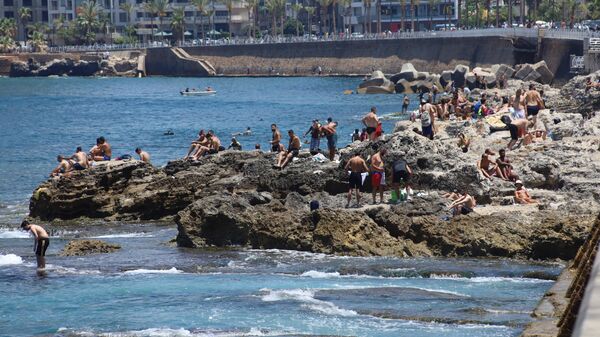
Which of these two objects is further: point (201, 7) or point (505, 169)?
point (201, 7)

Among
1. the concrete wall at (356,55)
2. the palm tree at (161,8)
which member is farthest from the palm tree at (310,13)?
the concrete wall at (356,55)

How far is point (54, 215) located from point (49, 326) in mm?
10392

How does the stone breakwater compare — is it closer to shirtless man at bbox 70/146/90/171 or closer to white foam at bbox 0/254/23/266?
shirtless man at bbox 70/146/90/171

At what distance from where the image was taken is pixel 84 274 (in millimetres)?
19438

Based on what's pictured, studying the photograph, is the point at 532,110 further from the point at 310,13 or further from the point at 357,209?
the point at 310,13

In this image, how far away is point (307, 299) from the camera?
1677 cm

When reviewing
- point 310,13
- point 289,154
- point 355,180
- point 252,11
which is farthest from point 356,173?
point 310,13

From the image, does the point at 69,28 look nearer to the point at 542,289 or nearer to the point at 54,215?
the point at 54,215

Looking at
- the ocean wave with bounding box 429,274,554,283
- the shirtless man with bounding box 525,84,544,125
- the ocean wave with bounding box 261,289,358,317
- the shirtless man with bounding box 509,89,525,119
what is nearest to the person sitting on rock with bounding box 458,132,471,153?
the shirtless man with bounding box 509,89,525,119

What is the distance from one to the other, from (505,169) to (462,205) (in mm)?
3124

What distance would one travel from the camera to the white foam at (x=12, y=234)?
24.4m

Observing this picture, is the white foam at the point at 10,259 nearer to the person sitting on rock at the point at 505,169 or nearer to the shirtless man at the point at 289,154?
the shirtless man at the point at 289,154

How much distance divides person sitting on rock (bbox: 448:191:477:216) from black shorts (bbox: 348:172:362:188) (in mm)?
2146

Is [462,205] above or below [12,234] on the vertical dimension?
above
